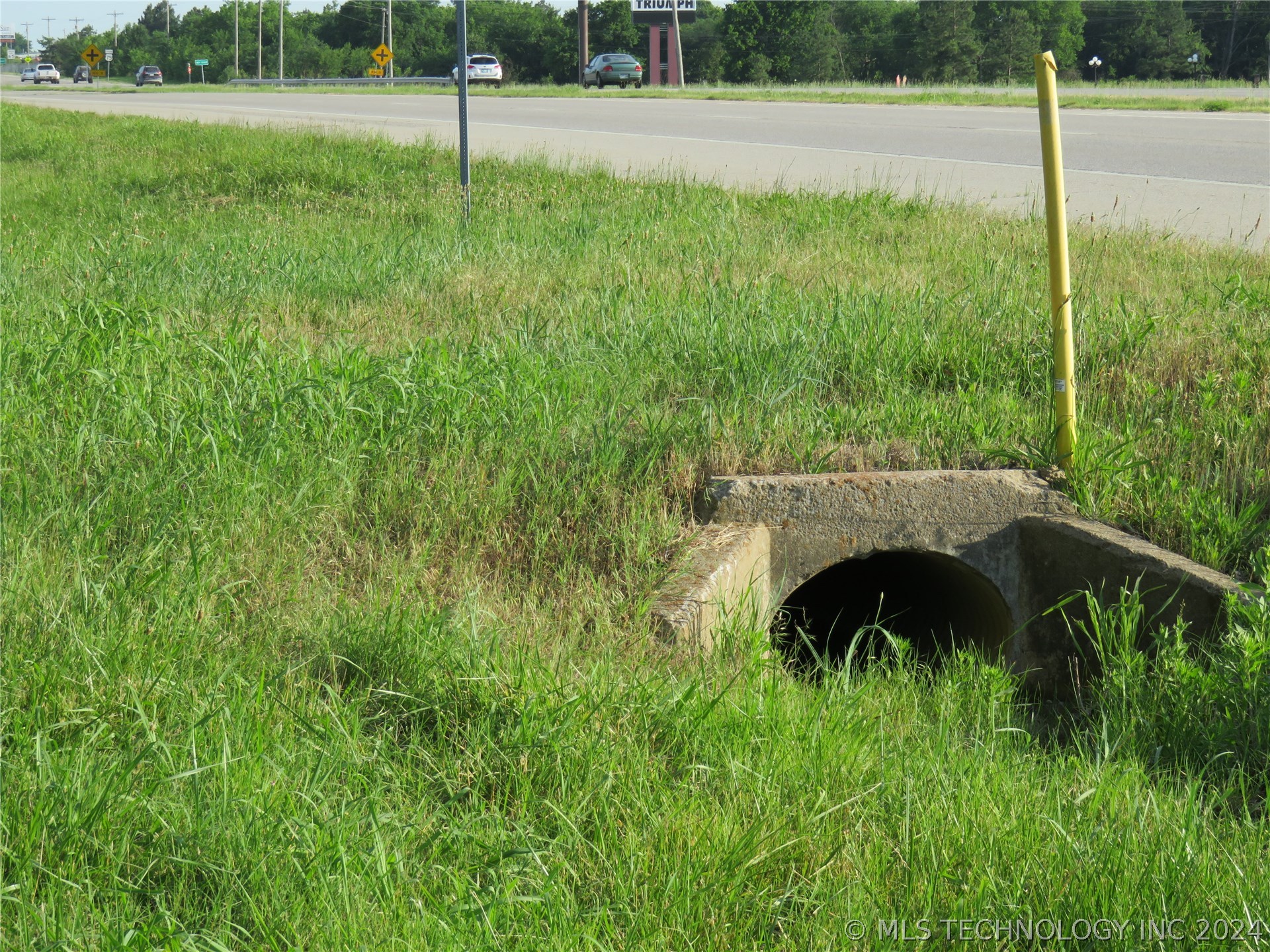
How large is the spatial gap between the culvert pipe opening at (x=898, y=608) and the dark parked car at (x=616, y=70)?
38.7 meters

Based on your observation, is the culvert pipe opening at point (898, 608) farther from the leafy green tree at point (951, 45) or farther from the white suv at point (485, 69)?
the leafy green tree at point (951, 45)

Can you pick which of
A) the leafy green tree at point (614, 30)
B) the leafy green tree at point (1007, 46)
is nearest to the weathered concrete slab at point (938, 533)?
the leafy green tree at point (1007, 46)

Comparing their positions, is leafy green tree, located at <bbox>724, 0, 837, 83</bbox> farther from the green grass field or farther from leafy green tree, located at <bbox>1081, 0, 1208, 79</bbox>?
the green grass field

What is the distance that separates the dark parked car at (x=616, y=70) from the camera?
135 ft

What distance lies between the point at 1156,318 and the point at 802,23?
6425cm

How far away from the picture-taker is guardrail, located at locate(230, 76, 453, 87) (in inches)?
1975

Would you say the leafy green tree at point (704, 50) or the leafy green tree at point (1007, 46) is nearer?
the leafy green tree at point (1007, 46)

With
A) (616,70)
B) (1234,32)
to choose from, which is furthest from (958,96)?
(1234,32)

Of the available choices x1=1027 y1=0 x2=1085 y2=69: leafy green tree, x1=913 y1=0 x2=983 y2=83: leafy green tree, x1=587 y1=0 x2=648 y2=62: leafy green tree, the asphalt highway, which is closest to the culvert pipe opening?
the asphalt highway

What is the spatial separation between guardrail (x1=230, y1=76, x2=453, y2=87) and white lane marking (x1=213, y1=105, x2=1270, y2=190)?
24882 millimetres

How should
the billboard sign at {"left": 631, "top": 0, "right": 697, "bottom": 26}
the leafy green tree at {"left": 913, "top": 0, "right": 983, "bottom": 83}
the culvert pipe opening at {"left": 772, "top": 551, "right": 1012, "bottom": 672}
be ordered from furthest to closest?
the billboard sign at {"left": 631, "top": 0, "right": 697, "bottom": 26} < the leafy green tree at {"left": 913, "top": 0, "right": 983, "bottom": 83} < the culvert pipe opening at {"left": 772, "top": 551, "right": 1012, "bottom": 672}

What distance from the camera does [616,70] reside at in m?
41.1

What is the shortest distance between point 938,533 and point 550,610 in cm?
150

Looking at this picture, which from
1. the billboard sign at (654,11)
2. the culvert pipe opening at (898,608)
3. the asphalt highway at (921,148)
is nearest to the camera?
the culvert pipe opening at (898,608)
